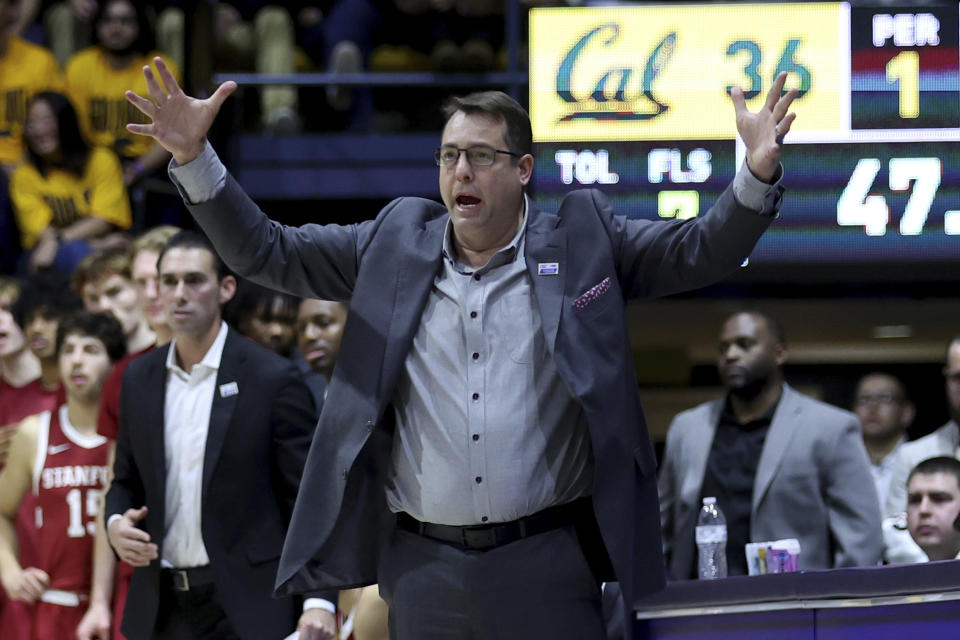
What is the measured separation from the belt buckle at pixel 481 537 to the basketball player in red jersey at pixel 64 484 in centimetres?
270

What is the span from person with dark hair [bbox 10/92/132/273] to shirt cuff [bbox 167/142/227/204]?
211 inches

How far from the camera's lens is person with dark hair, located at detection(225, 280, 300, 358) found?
6227mm

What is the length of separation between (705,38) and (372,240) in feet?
11.3

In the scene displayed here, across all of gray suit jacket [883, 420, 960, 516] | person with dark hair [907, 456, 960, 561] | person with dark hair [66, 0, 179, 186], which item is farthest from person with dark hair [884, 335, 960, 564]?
person with dark hair [66, 0, 179, 186]

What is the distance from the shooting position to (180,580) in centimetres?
455

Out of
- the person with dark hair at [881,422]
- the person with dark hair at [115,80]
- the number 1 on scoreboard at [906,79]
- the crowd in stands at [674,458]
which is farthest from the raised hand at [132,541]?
the person with dark hair at [115,80]

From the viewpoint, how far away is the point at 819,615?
3848mm

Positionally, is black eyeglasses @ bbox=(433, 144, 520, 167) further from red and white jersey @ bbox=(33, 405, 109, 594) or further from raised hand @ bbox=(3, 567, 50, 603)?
raised hand @ bbox=(3, 567, 50, 603)

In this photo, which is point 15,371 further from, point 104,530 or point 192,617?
point 192,617

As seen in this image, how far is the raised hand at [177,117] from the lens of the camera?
131 inches

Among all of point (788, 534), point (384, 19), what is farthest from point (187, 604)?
point (384, 19)

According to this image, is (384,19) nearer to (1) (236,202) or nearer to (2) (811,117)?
(2) (811,117)

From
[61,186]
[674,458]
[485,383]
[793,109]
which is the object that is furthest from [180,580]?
[61,186]

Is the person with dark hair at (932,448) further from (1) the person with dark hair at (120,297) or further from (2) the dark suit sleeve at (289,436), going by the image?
(1) the person with dark hair at (120,297)
